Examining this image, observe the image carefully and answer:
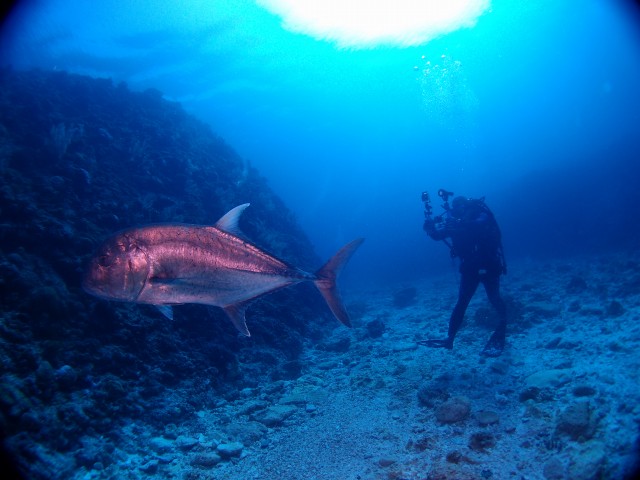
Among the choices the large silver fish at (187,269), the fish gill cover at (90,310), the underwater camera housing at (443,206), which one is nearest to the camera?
the large silver fish at (187,269)

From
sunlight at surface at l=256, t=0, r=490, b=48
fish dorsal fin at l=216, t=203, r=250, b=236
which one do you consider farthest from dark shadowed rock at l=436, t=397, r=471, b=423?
sunlight at surface at l=256, t=0, r=490, b=48

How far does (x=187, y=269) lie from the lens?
9.31ft

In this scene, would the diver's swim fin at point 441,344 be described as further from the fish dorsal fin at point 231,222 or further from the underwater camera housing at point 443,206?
the fish dorsal fin at point 231,222

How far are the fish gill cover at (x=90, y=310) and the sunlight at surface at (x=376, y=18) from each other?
13.8m

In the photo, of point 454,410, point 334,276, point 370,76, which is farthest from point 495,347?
point 370,76

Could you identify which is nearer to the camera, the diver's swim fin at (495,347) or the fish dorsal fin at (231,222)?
the fish dorsal fin at (231,222)

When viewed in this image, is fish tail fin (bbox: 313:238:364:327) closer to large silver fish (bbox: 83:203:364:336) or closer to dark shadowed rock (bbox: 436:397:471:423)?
large silver fish (bbox: 83:203:364:336)

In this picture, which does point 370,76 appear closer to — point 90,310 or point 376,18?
point 376,18

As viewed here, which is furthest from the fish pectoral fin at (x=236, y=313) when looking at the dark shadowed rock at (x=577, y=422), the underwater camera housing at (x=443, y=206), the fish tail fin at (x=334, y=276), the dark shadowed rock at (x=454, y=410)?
the underwater camera housing at (x=443, y=206)

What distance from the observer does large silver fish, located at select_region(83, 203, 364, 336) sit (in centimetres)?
271

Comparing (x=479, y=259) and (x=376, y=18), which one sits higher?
(x=376, y=18)

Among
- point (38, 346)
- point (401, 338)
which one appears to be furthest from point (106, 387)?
point (401, 338)

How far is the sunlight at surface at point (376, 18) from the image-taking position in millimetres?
21375

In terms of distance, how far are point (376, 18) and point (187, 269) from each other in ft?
94.7
